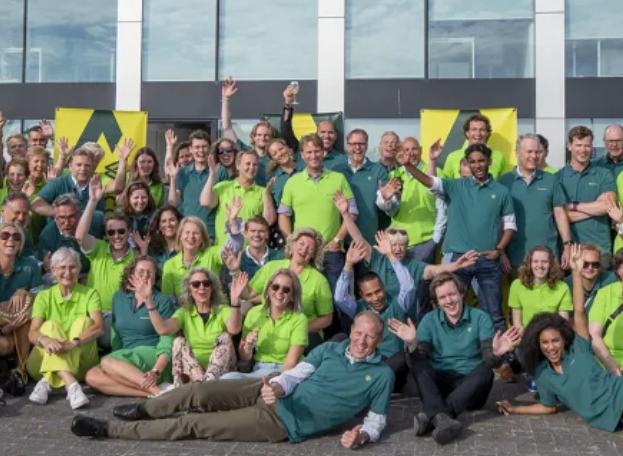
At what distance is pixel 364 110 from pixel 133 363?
384 inches

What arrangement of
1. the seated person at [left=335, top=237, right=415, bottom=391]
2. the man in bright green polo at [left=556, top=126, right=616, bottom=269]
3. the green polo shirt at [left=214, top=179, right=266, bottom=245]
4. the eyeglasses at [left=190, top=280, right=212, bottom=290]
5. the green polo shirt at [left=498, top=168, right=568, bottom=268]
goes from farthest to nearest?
1. the green polo shirt at [left=214, top=179, right=266, bottom=245]
2. the man in bright green polo at [left=556, top=126, right=616, bottom=269]
3. the green polo shirt at [left=498, top=168, right=568, bottom=268]
4. the seated person at [left=335, top=237, right=415, bottom=391]
5. the eyeglasses at [left=190, top=280, right=212, bottom=290]

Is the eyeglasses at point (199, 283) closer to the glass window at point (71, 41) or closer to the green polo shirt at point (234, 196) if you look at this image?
the green polo shirt at point (234, 196)

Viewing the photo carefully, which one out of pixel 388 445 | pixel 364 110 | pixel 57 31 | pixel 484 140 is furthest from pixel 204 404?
pixel 57 31

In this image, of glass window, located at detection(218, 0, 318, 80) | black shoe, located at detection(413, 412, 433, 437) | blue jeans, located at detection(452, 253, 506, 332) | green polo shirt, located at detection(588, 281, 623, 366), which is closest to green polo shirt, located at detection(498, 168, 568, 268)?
blue jeans, located at detection(452, 253, 506, 332)

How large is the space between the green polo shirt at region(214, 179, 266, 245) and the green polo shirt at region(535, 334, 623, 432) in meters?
3.52

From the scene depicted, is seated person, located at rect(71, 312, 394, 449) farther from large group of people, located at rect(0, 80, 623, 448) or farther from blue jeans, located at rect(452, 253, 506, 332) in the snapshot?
blue jeans, located at rect(452, 253, 506, 332)

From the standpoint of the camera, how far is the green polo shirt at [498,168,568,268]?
8227 mm

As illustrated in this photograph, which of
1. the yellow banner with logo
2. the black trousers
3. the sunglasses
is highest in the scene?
the yellow banner with logo

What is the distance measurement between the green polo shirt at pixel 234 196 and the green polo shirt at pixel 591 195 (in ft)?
10.8

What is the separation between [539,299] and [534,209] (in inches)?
44.4

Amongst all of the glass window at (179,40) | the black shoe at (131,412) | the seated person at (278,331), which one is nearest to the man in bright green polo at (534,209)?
the seated person at (278,331)

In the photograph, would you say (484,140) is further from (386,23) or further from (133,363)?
(386,23)

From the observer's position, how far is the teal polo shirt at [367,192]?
28.5 ft

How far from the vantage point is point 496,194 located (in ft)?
26.2
